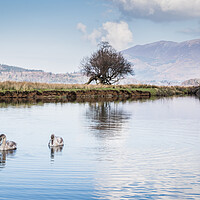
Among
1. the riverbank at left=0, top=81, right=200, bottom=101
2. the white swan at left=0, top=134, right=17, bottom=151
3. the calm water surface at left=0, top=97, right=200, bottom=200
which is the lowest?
the calm water surface at left=0, top=97, right=200, bottom=200

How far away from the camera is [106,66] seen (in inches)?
2968

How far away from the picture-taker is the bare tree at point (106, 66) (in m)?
75.6

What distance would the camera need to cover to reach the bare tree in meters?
75.6

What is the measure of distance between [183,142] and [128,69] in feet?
211

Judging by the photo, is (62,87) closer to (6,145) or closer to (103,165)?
(6,145)

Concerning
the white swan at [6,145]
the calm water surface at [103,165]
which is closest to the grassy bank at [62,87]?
the calm water surface at [103,165]

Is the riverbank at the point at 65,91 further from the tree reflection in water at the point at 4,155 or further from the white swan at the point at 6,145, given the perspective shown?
the tree reflection in water at the point at 4,155

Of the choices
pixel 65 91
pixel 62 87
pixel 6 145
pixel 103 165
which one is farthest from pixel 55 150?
pixel 62 87

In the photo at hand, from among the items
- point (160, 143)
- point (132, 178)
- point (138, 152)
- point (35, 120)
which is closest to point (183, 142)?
point (160, 143)

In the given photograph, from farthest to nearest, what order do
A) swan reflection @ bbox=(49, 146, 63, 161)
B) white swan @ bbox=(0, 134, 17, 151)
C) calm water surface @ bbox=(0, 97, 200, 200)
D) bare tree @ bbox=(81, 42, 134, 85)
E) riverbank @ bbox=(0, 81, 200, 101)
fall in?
bare tree @ bbox=(81, 42, 134, 85) → riverbank @ bbox=(0, 81, 200, 101) → white swan @ bbox=(0, 134, 17, 151) → swan reflection @ bbox=(49, 146, 63, 161) → calm water surface @ bbox=(0, 97, 200, 200)

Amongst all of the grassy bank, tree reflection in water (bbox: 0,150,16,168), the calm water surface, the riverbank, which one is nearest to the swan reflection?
the calm water surface

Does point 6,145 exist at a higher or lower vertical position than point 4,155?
higher

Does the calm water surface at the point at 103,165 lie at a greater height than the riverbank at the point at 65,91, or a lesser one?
lesser

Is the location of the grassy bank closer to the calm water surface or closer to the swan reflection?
the calm water surface
